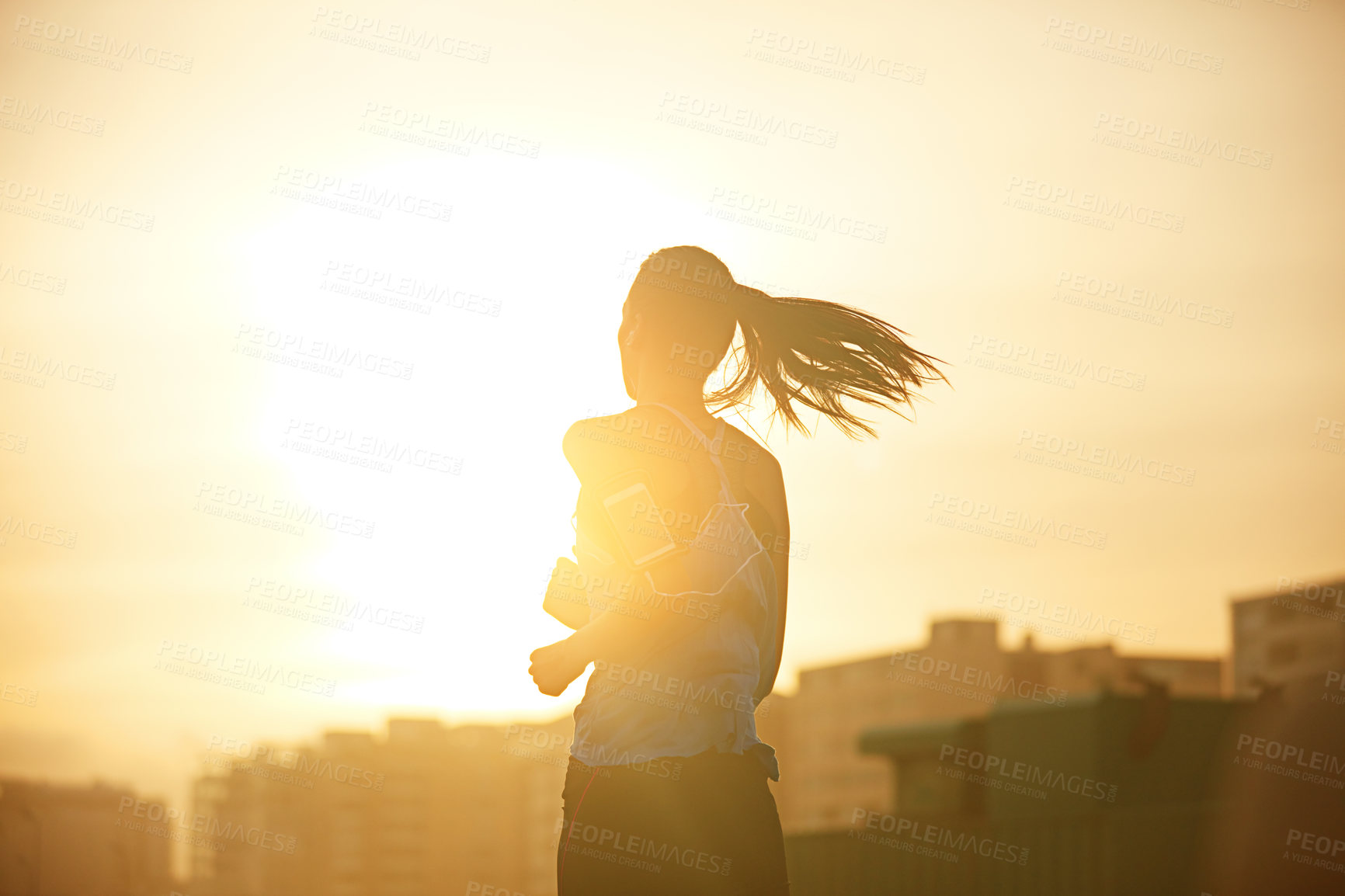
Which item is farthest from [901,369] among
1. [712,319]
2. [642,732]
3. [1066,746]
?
[1066,746]

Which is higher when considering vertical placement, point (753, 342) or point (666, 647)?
point (753, 342)

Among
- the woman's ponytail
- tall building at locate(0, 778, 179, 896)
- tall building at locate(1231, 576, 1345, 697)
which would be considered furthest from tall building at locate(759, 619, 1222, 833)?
the woman's ponytail

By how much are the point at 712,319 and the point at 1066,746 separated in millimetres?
11928

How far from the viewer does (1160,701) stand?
1302 centimetres

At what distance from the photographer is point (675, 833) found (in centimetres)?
269

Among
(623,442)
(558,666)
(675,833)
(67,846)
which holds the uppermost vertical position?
(623,442)

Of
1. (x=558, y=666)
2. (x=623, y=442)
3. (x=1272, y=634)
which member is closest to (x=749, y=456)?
(x=623, y=442)

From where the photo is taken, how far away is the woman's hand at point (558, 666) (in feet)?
9.21

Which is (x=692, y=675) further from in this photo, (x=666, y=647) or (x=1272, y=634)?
(x=1272, y=634)

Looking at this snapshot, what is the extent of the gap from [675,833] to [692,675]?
40 centimetres

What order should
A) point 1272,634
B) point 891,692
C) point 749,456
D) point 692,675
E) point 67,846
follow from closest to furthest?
point 692,675 < point 749,456 < point 67,846 < point 1272,634 < point 891,692

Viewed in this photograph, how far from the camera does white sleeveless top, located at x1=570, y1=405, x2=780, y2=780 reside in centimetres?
276

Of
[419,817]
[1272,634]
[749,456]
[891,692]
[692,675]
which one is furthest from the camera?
[419,817]

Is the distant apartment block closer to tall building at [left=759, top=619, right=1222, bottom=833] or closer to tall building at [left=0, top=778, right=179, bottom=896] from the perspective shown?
tall building at [left=759, top=619, right=1222, bottom=833]
